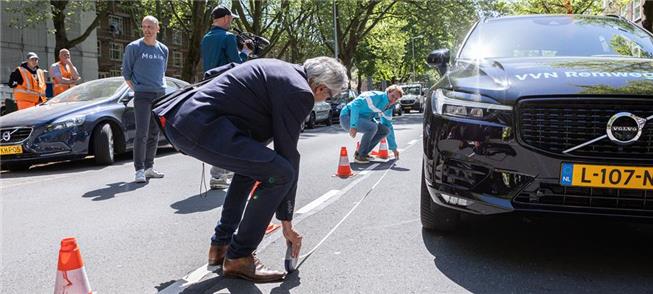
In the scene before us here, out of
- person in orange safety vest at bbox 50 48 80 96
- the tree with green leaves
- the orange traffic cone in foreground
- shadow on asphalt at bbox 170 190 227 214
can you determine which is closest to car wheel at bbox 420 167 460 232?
shadow on asphalt at bbox 170 190 227 214

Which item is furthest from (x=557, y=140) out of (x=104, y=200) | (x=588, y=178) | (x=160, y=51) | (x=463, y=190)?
(x=160, y=51)

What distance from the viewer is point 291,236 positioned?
316 centimetres

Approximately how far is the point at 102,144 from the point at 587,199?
6.62 meters

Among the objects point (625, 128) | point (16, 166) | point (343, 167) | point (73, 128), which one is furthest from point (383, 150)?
point (625, 128)

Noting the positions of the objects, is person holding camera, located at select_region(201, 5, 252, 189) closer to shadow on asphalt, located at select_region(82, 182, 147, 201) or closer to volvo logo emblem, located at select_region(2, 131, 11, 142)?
shadow on asphalt, located at select_region(82, 182, 147, 201)

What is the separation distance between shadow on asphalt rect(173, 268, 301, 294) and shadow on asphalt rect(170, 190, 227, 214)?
75.2 inches

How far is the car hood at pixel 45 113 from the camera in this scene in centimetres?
748

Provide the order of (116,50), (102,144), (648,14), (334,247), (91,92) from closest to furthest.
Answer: (334,247), (102,144), (91,92), (648,14), (116,50)

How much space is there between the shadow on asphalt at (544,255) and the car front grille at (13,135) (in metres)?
5.65

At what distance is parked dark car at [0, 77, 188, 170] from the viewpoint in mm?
7359

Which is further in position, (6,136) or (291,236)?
(6,136)

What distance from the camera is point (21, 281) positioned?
319 cm

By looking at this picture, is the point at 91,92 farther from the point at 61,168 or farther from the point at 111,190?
the point at 111,190

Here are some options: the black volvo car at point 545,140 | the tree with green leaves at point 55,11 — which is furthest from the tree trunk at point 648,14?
the tree with green leaves at point 55,11
